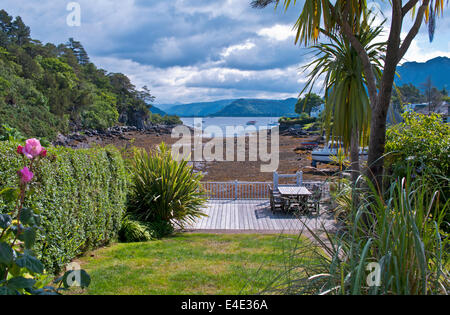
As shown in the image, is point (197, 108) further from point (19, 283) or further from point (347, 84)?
point (19, 283)

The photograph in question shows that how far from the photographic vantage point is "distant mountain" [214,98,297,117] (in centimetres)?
11774

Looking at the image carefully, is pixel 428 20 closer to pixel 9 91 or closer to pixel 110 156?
pixel 110 156

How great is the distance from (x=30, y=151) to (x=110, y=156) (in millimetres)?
4606

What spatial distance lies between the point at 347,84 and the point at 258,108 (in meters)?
137

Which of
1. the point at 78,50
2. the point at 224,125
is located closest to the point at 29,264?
the point at 224,125

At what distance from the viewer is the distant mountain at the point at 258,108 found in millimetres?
117744

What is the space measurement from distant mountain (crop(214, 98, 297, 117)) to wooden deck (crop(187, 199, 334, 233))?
100598 millimetres

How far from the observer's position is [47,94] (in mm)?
43375

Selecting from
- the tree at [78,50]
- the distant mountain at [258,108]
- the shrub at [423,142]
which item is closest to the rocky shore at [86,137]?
the shrub at [423,142]

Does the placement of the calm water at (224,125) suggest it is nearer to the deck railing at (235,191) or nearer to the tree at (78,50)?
the tree at (78,50)

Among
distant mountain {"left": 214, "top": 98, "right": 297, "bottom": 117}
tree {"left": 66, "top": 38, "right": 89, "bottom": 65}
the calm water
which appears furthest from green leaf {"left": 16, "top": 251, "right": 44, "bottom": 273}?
→ distant mountain {"left": 214, "top": 98, "right": 297, "bottom": 117}

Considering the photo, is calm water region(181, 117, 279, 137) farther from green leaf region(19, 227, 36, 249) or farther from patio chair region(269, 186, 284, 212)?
green leaf region(19, 227, 36, 249)

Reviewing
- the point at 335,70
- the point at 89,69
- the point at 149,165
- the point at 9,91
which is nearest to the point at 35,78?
the point at 9,91

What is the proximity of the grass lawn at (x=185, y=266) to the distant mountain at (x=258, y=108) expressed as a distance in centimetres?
10509
